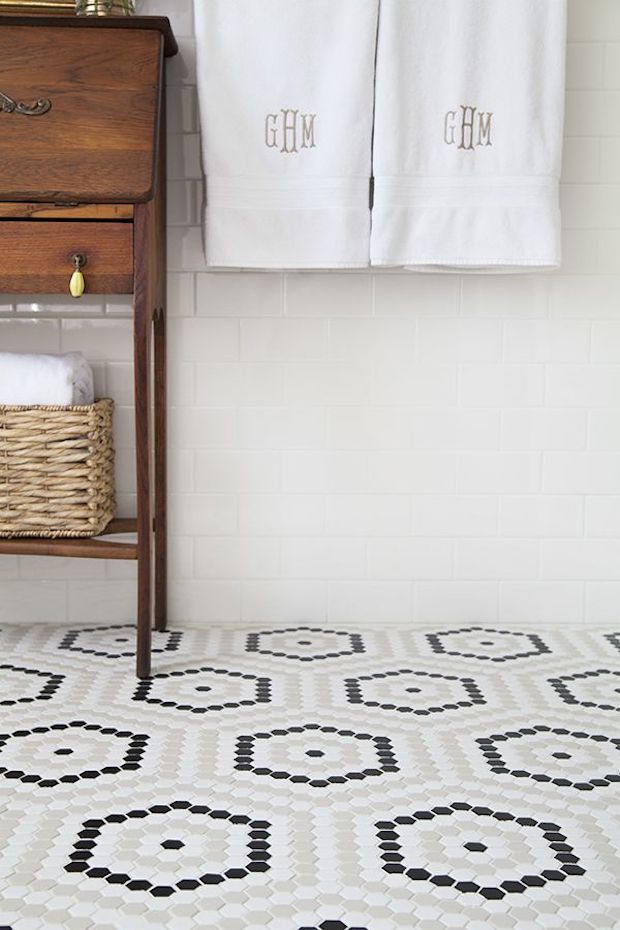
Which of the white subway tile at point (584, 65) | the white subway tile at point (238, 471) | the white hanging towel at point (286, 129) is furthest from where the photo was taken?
the white subway tile at point (238, 471)

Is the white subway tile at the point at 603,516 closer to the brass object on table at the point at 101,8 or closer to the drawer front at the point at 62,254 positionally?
the drawer front at the point at 62,254

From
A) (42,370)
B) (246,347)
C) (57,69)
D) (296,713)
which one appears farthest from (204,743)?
(57,69)

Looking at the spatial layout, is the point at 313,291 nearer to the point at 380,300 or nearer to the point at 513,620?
the point at 380,300

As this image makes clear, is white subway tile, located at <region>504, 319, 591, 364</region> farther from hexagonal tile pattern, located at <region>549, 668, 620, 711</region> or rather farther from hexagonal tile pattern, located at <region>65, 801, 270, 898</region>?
hexagonal tile pattern, located at <region>65, 801, 270, 898</region>

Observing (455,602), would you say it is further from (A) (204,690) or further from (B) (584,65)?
(B) (584,65)

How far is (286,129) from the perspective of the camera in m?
2.49

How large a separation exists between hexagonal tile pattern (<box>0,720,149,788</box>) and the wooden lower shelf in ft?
1.18

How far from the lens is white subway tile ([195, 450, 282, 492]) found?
2.72 metres

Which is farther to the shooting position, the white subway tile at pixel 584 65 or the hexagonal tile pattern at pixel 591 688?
the white subway tile at pixel 584 65

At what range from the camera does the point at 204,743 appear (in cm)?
198

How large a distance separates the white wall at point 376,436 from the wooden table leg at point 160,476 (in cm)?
5

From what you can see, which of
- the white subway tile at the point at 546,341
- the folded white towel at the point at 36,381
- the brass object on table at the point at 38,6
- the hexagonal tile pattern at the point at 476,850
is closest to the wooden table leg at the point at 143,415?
the folded white towel at the point at 36,381

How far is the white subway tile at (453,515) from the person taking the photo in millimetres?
2744

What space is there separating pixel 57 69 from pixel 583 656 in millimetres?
1603
